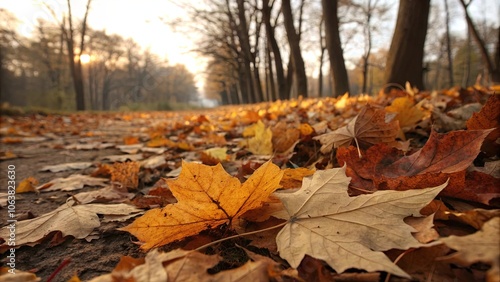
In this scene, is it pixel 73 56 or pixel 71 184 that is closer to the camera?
pixel 71 184

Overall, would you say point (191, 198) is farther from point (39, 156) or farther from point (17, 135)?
point (17, 135)

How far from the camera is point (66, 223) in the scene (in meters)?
0.90

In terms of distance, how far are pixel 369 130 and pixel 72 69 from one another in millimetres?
20611

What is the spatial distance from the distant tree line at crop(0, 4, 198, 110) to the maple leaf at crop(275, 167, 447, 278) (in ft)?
65.8

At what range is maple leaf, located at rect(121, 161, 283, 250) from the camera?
65 centimetres

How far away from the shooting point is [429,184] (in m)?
0.71

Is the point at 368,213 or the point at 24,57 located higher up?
the point at 24,57

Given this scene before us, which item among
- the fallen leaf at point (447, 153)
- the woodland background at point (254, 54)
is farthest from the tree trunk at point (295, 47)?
the fallen leaf at point (447, 153)

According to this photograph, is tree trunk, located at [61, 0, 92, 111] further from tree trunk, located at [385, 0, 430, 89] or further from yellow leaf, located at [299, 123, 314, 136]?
yellow leaf, located at [299, 123, 314, 136]

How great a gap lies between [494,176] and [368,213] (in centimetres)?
41

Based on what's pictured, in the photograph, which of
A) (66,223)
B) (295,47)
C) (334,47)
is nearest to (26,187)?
Answer: (66,223)

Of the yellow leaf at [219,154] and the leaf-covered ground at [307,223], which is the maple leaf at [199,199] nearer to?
the leaf-covered ground at [307,223]

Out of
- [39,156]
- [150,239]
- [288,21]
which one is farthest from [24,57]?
[150,239]

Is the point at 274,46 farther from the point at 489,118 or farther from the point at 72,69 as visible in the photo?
the point at 72,69
